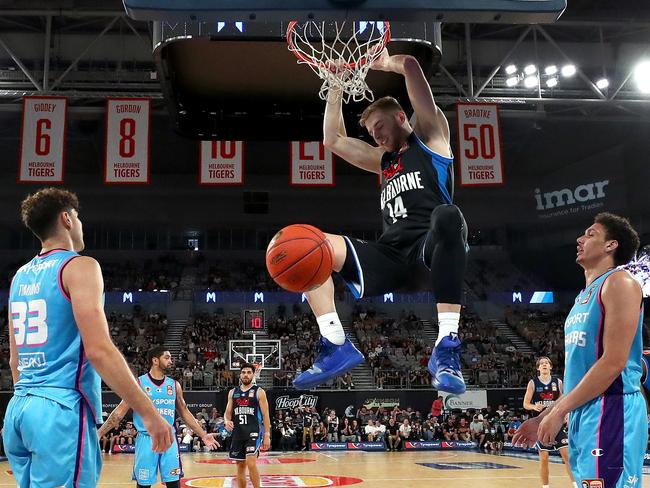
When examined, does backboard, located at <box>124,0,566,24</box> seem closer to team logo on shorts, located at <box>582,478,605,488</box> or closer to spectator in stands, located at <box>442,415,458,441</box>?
team logo on shorts, located at <box>582,478,605,488</box>

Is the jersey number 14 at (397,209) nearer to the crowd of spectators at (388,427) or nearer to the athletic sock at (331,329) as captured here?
the athletic sock at (331,329)

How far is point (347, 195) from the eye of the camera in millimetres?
31062

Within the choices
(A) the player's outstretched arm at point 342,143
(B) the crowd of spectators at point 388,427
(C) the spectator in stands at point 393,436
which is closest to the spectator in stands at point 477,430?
(B) the crowd of spectators at point 388,427

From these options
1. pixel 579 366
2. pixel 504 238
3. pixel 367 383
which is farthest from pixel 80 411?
pixel 504 238

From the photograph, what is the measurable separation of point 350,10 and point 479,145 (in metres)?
11.5

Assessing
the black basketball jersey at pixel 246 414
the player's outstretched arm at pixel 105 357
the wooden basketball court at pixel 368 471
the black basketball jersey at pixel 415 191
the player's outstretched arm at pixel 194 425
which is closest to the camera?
the player's outstretched arm at pixel 105 357

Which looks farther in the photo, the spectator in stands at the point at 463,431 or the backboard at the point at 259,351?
the spectator in stands at the point at 463,431

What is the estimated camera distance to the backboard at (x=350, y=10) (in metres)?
3.21

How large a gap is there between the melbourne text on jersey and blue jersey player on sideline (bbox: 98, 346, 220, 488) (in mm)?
4785

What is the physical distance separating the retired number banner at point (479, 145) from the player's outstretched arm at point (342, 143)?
10181 mm

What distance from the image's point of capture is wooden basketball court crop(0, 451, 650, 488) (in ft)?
36.9

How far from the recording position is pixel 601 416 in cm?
395

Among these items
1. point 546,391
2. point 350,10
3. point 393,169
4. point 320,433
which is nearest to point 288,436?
point 320,433

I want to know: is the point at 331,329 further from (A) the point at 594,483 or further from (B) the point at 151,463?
(B) the point at 151,463
